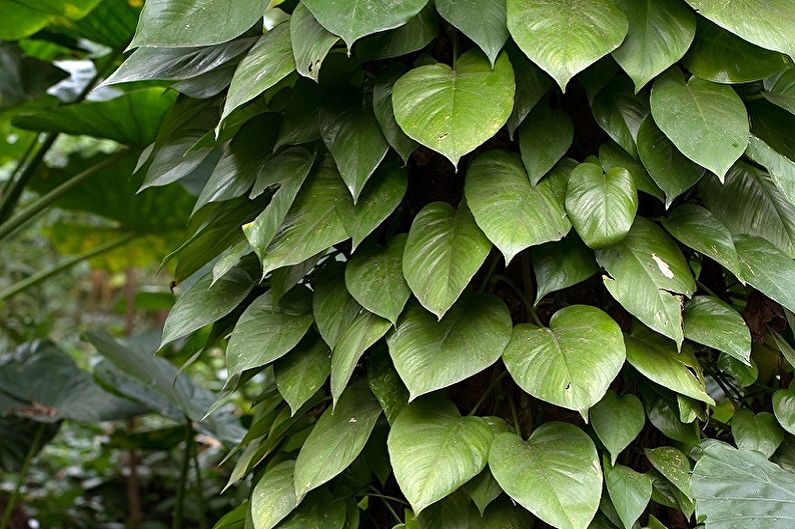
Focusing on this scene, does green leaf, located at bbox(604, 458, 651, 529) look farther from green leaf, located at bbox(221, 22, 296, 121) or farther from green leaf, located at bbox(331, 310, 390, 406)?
green leaf, located at bbox(221, 22, 296, 121)

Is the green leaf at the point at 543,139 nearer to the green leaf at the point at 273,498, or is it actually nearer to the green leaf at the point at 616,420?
the green leaf at the point at 616,420

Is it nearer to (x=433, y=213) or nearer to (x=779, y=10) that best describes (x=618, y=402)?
(x=433, y=213)

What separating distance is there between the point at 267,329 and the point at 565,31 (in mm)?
452

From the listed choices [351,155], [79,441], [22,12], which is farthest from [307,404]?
[79,441]

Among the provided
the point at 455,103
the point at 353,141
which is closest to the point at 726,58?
the point at 455,103

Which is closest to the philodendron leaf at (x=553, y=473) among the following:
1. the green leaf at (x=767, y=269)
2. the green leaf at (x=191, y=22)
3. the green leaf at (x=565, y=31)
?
the green leaf at (x=767, y=269)

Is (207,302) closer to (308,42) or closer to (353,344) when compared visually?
(353,344)

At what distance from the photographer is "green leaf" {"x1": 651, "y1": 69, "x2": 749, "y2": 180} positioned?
80cm

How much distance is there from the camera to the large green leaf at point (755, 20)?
79cm

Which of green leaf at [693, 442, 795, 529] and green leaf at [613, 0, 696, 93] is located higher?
green leaf at [613, 0, 696, 93]

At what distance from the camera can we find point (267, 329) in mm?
943

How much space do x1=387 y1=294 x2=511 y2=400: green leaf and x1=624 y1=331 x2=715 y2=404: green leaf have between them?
135 millimetres

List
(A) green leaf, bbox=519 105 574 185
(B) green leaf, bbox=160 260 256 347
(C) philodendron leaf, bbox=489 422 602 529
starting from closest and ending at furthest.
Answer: (C) philodendron leaf, bbox=489 422 602 529
(A) green leaf, bbox=519 105 574 185
(B) green leaf, bbox=160 260 256 347

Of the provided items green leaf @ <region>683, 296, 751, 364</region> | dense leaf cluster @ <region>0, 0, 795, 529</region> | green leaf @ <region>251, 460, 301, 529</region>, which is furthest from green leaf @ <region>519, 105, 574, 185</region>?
green leaf @ <region>251, 460, 301, 529</region>
